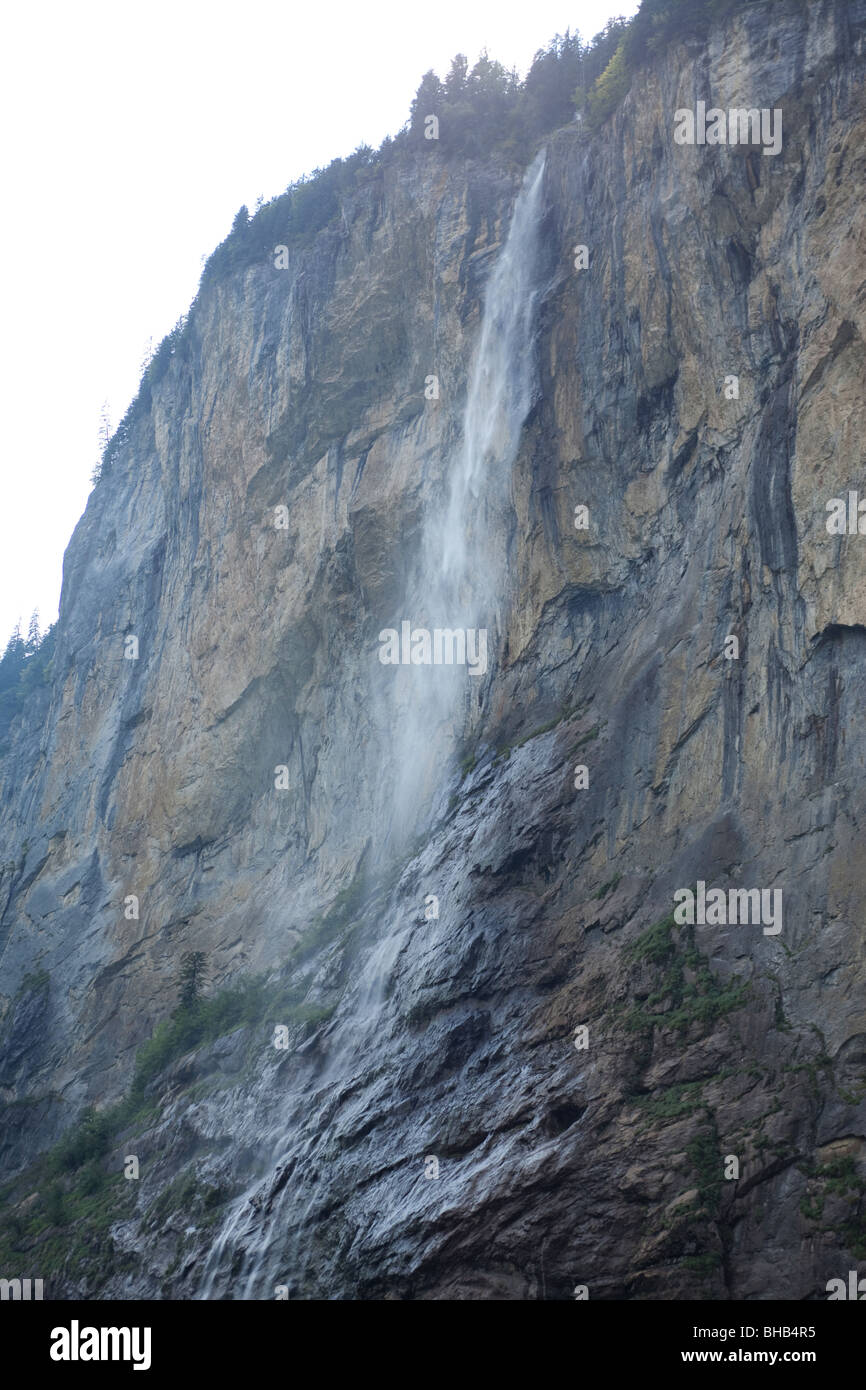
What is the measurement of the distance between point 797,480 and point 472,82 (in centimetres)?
2575

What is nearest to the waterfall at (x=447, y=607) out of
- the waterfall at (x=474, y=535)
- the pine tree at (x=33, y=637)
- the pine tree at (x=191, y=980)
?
the waterfall at (x=474, y=535)

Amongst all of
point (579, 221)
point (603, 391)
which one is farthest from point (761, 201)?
point (579, 221)

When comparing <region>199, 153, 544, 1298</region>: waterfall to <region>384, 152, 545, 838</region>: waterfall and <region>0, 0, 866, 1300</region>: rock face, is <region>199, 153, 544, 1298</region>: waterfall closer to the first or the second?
<region>384, 152, 545, 838</region>: waterfall

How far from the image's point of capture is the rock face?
829 inches

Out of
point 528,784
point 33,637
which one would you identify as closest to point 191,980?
point 528,784

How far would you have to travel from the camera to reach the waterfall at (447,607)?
91.0 feet

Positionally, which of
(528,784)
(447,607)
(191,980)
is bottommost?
(191,980)

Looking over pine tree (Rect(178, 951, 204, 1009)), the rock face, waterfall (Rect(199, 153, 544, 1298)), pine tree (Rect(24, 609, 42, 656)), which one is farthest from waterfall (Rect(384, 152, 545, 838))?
pine tree (Rect(24, 609, 42, 656))

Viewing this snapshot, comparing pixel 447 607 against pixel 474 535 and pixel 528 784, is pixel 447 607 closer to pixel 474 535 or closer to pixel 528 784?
pixel 474 535

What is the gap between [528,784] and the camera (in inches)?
1145

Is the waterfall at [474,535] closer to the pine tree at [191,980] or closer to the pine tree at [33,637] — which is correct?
the pine tree at [191,980]

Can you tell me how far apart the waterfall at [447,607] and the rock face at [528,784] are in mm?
219

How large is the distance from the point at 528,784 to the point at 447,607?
30.8 ft

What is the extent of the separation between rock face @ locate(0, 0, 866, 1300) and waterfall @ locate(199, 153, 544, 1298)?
0.22 metres
